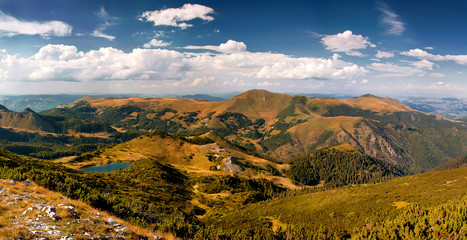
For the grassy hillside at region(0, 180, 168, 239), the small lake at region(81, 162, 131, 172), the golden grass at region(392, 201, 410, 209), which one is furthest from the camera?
the small lake at region(81, 162, 131, 172)

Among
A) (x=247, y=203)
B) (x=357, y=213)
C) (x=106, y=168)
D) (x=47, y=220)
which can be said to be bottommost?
(x=247, y=203)

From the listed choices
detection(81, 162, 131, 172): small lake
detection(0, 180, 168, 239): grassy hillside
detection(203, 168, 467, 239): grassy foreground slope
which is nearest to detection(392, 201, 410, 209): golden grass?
detection(203, 168, 467, 239): grassy foreground slope

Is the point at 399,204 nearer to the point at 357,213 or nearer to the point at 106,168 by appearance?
the point at 357,213

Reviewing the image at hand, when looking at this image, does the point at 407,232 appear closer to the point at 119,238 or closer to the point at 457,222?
the point at 457,222

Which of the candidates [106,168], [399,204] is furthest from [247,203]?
[106,168]

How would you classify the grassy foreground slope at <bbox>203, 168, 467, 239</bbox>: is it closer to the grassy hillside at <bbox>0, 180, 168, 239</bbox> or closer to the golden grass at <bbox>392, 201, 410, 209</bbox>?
the golden grass at <bbox>392, 201, 410, 209</bbox>

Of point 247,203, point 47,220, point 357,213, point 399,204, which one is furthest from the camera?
point 247,203

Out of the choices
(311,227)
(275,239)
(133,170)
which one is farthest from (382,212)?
(133,170)

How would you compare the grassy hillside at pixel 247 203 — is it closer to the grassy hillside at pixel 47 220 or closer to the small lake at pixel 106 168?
the grassy hillside at pixel 47 220
